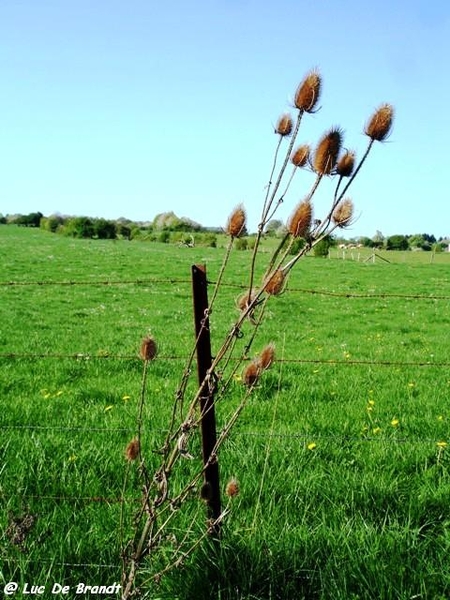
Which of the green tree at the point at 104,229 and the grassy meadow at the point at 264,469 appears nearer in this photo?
the grassy meadow at the point at 264,469

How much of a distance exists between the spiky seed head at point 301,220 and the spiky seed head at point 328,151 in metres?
0.12

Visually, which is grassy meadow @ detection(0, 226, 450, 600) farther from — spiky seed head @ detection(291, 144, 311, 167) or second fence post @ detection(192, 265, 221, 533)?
spiky seed head @ detection(291, 144, 311, 167)

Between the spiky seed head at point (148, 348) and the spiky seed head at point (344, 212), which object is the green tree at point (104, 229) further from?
the spiky seed head at point (344, 212)

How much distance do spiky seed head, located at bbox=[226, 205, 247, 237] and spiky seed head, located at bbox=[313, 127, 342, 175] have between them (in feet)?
0.95

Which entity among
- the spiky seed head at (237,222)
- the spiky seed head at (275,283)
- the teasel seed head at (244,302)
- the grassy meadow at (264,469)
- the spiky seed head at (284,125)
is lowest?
the grassy meadow at (264,469)

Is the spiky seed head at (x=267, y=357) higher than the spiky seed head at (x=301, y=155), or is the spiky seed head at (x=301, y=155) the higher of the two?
the spiky seed head at (x=301, y=155)

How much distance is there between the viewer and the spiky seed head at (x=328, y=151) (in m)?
1.83

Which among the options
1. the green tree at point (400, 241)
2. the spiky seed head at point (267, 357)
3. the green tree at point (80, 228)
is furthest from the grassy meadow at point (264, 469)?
the green tree at point (400, 241)

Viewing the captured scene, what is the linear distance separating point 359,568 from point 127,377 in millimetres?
4684

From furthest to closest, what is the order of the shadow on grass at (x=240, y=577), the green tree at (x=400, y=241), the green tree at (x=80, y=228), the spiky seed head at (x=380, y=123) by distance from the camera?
the green tree at (x=400, y=241) < the green tree at (x=80, y=228) < the shadow on grass at (x=240, y=577) < the spiky seed head at (x=380, y=123)

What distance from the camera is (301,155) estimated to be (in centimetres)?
200

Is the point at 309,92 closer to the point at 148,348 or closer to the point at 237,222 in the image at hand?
the point at 237,222

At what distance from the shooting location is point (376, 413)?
5.52 meters

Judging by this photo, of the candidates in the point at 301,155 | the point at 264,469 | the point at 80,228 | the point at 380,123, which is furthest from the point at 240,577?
the point at 80,228
